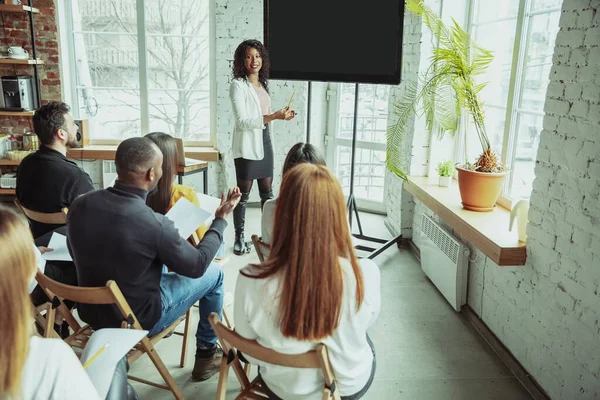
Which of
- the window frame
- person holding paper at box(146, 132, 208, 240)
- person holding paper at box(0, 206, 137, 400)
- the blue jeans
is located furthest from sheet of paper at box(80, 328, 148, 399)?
the window frame

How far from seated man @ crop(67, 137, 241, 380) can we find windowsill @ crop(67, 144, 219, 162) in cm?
332

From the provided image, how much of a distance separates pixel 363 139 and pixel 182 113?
2013 millimetres

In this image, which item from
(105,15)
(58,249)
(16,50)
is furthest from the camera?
(105,15)

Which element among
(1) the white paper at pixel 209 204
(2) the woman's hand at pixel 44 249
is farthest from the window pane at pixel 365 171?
(2) the woman's hand at pixel 44 249

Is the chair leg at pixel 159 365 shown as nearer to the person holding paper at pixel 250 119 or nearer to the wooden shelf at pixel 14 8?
the person holding paper at pixel 250 119

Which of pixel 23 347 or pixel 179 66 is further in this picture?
pixel 179 66

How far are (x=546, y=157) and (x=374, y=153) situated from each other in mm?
3067

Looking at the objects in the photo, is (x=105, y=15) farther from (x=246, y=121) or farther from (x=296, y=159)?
(x=296, y=159)

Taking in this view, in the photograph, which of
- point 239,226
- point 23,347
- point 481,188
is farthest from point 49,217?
point 481,188

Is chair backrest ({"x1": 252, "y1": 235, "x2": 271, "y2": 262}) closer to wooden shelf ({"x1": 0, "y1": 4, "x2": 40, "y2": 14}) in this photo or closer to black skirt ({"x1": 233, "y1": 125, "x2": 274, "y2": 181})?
black skirt ({"x1": 233, "y1": 125, "x2": 274, "y2": 181})

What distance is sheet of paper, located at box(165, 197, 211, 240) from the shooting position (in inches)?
91.3

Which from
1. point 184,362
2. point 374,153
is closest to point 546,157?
point 184,362

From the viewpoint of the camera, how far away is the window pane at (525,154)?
289 cm

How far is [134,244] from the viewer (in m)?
1.94
